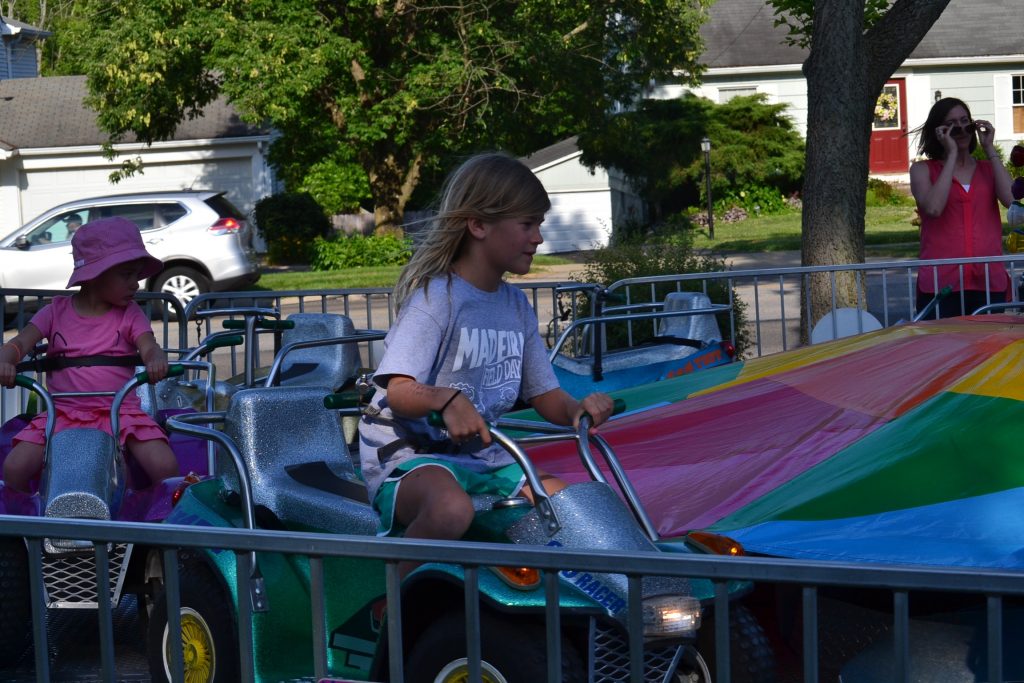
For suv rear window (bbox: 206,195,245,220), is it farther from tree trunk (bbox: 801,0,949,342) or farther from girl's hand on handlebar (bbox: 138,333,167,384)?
girl's hand on handlebar (bbox: 138,333,167,384)

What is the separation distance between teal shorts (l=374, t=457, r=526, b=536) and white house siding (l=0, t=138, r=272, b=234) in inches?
1202

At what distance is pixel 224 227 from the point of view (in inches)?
797

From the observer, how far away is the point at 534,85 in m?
23.2

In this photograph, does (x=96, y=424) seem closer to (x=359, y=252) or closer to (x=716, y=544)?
(x=716, y=544)

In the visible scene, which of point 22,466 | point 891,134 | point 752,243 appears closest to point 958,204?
point 22,466

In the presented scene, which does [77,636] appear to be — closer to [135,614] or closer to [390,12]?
[135,614]

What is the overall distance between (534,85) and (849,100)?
13924 millimetres

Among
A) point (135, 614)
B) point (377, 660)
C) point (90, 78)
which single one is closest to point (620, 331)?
point (135, 614)

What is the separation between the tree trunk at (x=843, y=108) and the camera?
31.8ft

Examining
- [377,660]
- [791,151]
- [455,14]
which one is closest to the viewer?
[377,660]

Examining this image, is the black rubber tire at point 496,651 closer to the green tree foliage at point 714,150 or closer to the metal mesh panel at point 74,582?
the metal mesh panel at point 74,582

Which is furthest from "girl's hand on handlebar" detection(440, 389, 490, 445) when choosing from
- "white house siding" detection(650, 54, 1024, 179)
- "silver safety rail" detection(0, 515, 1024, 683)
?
"white house siding" detection(650, 54, 1024, 179)

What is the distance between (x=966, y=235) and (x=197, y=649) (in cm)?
527

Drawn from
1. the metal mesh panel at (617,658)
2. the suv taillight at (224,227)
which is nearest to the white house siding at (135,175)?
the suv taillight at (224,227)
